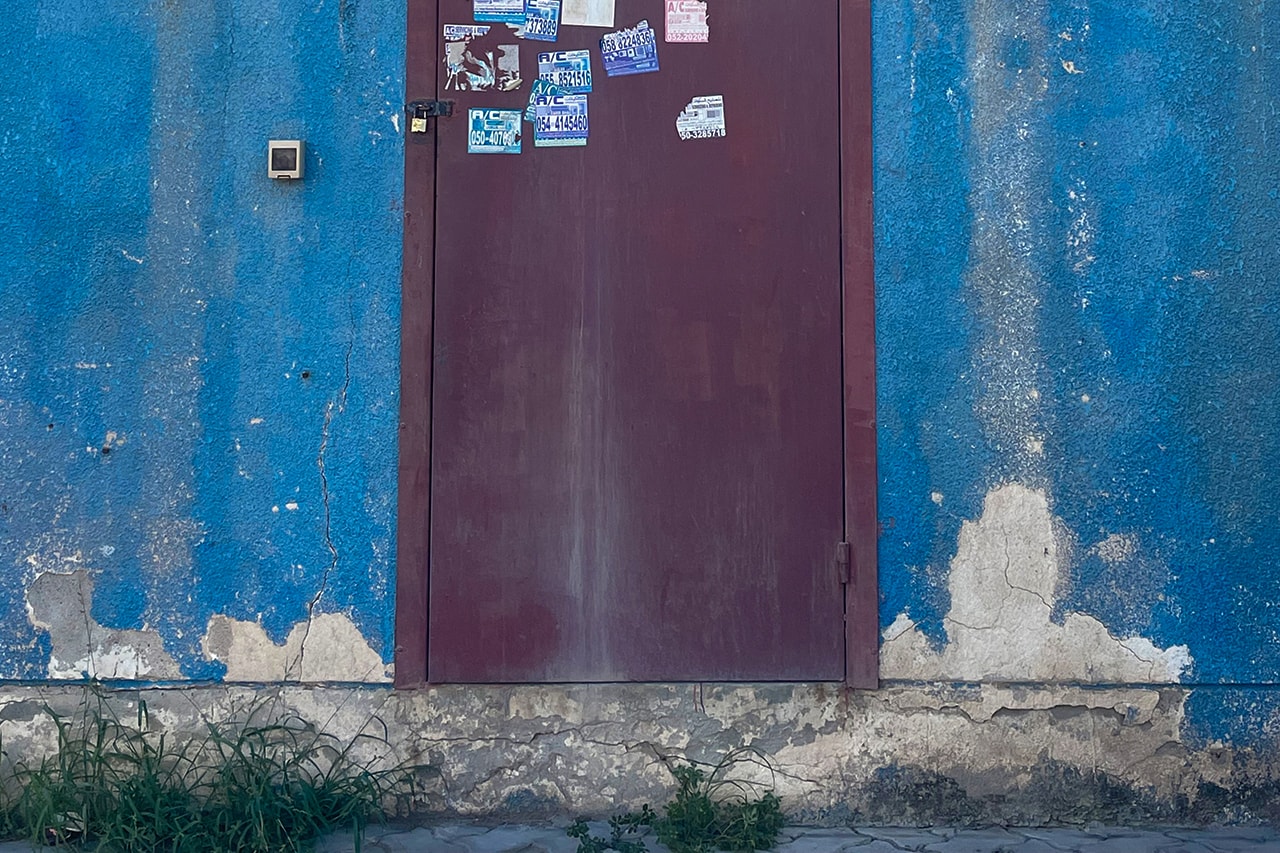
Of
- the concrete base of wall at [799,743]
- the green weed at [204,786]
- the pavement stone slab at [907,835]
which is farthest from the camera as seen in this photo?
the concrete base of wall at [799,743]

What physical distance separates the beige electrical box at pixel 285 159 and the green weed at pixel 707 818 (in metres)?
2.27

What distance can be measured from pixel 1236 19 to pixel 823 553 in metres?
2.22

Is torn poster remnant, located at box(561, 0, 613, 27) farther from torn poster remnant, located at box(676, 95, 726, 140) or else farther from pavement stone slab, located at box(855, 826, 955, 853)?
pavement stone slab, located at box(855, 826, 955, 853)

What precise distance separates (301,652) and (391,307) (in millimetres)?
1153

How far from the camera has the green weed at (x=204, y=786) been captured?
10.6 feet

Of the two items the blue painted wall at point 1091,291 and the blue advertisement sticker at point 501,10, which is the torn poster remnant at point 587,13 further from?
the blue painted wall at point 1091,291

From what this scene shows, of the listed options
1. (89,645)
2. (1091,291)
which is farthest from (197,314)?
(1091,291)

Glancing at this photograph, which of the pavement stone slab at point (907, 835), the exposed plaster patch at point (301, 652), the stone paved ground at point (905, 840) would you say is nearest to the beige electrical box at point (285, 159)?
the exposed plaster patch at point (301, 652)

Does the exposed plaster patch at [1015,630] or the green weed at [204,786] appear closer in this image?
the green weed at [204,786]

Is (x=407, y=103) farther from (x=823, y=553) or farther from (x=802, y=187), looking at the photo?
(x=823, y=553)

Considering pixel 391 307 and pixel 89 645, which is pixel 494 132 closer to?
pixel 391 307

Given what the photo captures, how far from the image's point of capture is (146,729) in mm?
3520

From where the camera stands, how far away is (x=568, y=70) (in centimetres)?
364

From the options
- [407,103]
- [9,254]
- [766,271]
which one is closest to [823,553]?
[766,271]
